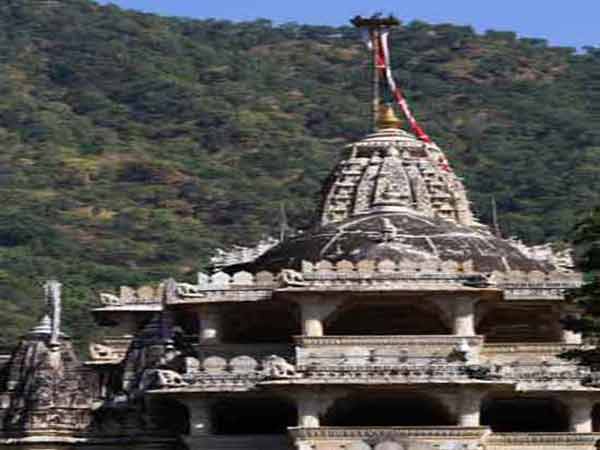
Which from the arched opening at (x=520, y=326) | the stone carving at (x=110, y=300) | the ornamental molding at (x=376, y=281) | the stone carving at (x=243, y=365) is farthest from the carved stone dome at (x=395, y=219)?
the stone carving at (x=110, y=300)

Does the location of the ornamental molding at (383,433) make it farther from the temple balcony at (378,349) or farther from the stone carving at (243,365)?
the stone carving at (243,365)

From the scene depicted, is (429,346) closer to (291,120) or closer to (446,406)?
(446,406)

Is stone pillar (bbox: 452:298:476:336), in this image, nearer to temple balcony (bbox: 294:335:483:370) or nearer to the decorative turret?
temple balcony (bbox: 294:335:483:370)

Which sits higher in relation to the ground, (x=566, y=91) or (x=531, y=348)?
(x=566, y=91)

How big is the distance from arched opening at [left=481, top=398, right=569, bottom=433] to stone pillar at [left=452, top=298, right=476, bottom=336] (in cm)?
187

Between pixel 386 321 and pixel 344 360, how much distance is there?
4035mm

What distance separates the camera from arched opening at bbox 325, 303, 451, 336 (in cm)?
7356

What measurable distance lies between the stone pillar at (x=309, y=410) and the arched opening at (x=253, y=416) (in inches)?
72.1

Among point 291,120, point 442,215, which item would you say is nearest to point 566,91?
point 291,120

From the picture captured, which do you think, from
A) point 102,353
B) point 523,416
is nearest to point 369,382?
point 523,416

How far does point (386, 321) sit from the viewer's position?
74188mm

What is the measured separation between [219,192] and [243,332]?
100839 mm

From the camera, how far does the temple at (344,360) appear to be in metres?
70.1

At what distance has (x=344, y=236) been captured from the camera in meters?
75.1
